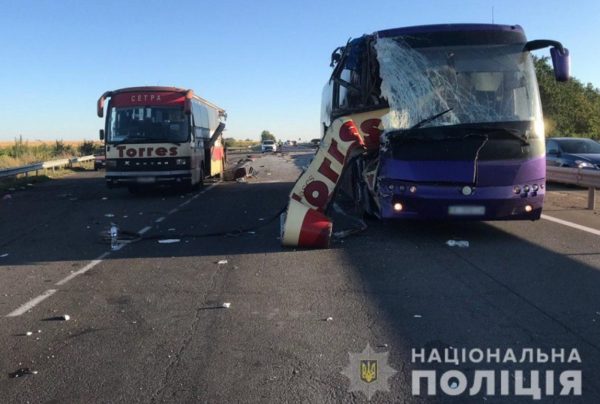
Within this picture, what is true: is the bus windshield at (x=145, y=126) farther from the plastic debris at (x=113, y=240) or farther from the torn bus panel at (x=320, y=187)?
the torn bus panel at (x=320, y=187)

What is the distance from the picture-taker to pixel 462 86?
8.79 m

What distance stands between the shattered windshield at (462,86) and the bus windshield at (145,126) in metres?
10.1

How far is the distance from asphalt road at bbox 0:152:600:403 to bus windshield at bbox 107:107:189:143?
7.49 m

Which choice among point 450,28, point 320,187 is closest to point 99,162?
point 320,187

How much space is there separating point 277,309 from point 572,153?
1497cm

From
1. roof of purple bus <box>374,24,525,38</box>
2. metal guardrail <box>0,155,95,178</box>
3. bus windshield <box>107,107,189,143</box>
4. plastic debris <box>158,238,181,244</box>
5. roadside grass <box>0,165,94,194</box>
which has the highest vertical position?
roof of purple bus <box>374,24,525,38</box>

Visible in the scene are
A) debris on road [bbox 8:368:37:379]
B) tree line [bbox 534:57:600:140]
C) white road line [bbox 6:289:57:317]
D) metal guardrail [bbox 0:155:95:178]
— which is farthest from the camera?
tree line [bbox 534:57:600:140]

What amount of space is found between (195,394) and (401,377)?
145 centimetres

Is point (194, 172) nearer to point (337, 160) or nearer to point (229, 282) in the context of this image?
point (337, 160)

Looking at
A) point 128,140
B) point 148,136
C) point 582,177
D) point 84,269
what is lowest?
point 84,269

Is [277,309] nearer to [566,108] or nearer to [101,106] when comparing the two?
[101,106]

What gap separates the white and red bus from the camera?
17.5 m

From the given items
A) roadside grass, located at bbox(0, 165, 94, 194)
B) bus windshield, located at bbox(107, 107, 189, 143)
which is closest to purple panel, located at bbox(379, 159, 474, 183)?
bus windshield, located at bbox(107, 107, 189, 143)

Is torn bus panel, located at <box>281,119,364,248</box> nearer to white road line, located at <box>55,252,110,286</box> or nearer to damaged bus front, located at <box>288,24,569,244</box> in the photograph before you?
damaged bus front, located at <box>288,24,569,244</box>
